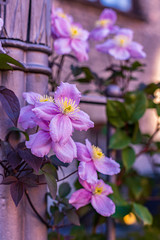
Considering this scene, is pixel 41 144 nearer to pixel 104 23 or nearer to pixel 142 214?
pixel 142 214

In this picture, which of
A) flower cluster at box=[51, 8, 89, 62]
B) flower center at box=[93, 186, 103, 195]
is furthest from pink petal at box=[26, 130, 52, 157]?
flower cluster at box=[51, 8, 89, 62]

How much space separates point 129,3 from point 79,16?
0.74 metres

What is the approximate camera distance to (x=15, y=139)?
73 centimetres

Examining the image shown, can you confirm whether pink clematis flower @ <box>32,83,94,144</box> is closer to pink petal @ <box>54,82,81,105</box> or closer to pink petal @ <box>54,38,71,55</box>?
pink petal @ <box>54,82,81,105</box>

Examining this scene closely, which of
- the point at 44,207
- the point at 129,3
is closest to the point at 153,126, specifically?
the point at 129,3

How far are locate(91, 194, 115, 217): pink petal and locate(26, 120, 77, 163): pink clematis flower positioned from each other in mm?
182

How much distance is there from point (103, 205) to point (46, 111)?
11.1 inches

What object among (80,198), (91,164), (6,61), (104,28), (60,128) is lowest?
(80,198)

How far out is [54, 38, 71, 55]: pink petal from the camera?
94cm

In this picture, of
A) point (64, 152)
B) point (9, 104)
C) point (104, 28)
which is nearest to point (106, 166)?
point (64, 152)

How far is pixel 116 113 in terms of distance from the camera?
42.1 inches

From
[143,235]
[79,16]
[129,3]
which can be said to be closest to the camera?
[143,235]

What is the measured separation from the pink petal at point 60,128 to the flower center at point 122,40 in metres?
0.59

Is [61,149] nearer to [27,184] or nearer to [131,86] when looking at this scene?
[27,184]
